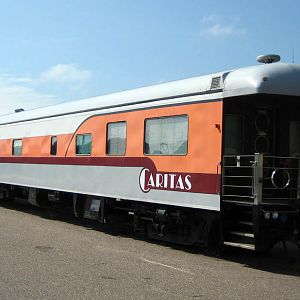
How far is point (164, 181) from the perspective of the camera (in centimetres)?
1040

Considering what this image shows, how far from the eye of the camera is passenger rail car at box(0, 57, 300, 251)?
902cm

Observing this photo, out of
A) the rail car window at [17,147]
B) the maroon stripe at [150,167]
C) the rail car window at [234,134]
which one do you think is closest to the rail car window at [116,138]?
the maroon stripe at [150,167]

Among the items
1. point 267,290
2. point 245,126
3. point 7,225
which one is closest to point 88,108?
point 7,225

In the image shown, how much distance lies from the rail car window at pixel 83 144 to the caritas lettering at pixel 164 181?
8.26 feet

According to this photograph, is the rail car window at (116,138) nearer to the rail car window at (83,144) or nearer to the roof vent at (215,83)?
the rail car window at (83,144)

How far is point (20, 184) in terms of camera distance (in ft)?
56.3

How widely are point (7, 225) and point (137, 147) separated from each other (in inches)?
185

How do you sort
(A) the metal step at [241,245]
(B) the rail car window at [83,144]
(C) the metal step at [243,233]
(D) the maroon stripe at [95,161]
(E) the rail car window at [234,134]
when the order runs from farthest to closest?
(B) the rail car window at [83,144]
(D) the maroon stripe at [95,161]
(E) the rail car window at [234,134]
(C) the metal step at [243,233]
(A) the metal step at [241,245]

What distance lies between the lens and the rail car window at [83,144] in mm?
13025

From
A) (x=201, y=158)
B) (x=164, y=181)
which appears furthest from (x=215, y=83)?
(x=164, y=181)

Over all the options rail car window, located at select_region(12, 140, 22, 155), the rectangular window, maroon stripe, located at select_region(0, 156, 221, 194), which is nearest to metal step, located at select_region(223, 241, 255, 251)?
maroon stripe, located at select_region(0, 156, 221, 194)

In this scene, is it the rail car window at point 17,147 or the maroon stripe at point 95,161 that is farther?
the rail car window at point 17,147

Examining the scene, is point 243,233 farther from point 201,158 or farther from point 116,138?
point 116,138

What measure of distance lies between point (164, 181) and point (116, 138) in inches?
84.3
